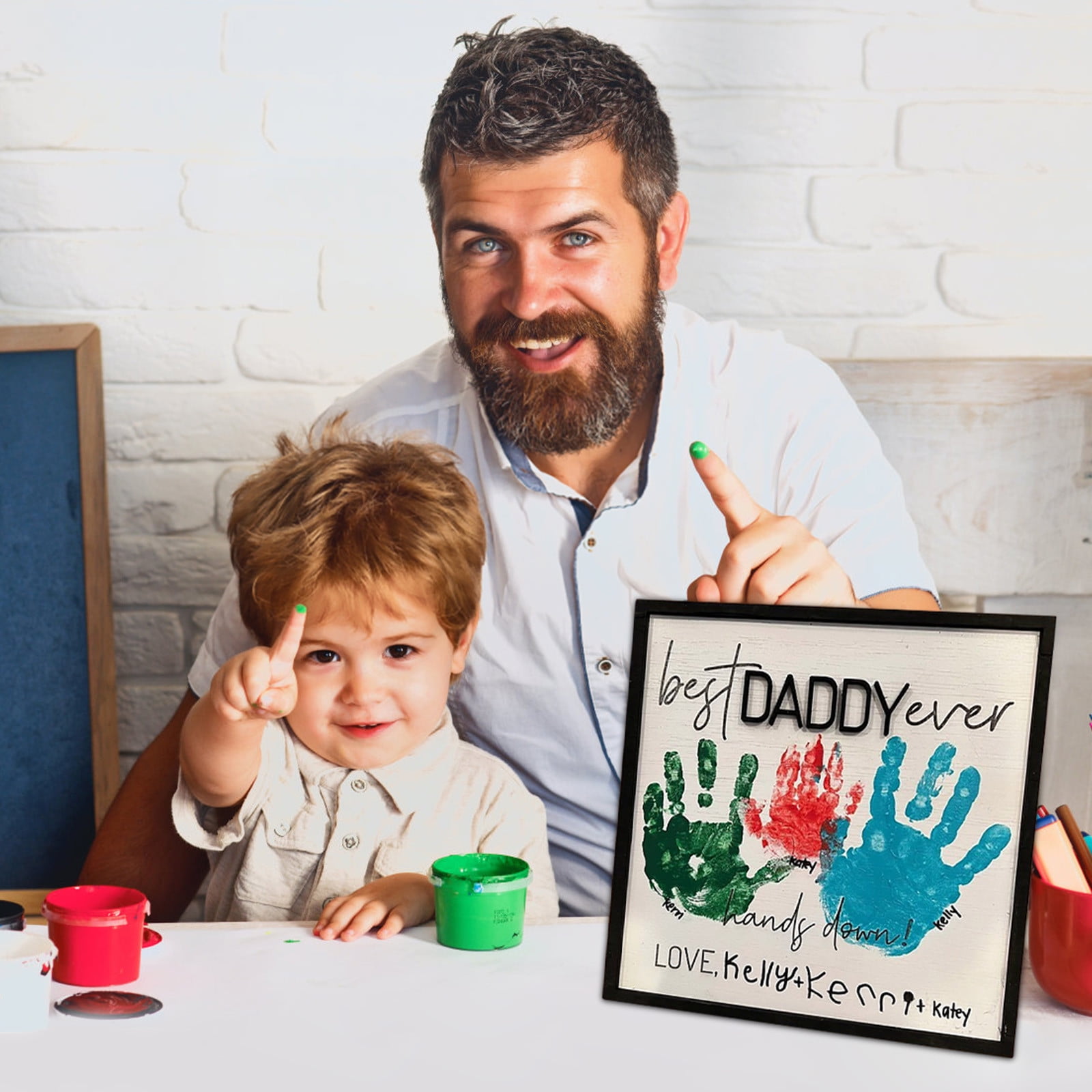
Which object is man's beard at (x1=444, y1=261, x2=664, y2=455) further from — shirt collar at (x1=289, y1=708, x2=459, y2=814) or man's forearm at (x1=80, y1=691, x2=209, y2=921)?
man's forearm at (x1=80, y1=691, x2=209, y2=921)

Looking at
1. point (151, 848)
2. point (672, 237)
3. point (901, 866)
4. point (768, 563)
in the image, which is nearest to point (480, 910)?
point (901, 866)

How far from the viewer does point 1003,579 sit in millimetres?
1401

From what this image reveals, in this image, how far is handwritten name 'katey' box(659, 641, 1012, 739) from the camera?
747 millimetres

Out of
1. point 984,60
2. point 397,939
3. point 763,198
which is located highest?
point 984,60

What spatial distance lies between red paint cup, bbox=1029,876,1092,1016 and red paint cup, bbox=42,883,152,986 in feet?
2.04

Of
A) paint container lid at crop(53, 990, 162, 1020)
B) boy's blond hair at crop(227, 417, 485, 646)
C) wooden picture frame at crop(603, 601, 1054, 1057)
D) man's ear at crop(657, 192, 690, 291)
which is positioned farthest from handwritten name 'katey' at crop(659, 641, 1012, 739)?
man's ear at crop(657, 192, 690, 291)

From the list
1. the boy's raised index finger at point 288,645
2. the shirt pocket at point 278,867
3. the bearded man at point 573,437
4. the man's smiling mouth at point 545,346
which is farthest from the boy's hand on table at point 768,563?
the shirt pocket at point 278,867

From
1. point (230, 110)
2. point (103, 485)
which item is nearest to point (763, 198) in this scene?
point (230, 110)

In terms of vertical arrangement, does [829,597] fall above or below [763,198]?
below

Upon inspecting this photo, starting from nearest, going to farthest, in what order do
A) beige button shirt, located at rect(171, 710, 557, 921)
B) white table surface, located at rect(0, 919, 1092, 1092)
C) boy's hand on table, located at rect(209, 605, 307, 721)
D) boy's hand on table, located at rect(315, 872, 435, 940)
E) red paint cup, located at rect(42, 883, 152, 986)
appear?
white table surface, located at rect(0, 919, 1092, 1092) → red paint cup, located at rect(42, 883, 152, 986) → boy's hand on table, located at rect(315, 872, 435, 940) → boy's hand on table, located at rect(209, 605, 307, 721) → beige button shirt, located at rect(171, 710, 557, 921)

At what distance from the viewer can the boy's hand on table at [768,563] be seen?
1.13 m

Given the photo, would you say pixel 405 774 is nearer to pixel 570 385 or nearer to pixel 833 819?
pixel 570 385

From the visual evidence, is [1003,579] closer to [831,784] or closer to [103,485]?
[831,784]

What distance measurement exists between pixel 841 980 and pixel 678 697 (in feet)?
0.66
